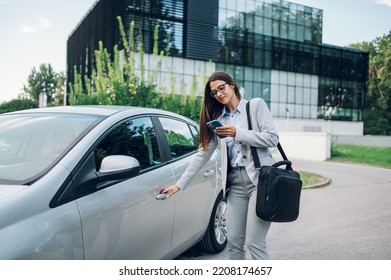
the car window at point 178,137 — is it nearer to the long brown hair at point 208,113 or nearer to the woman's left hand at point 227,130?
the long brown hair at point 208,113

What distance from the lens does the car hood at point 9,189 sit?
211 cm

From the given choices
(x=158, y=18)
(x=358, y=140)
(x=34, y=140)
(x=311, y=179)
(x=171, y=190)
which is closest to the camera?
(x=34, y=140)

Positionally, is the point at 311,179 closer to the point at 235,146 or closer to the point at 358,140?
the point at 235,146

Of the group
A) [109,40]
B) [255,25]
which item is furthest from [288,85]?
[109,40]

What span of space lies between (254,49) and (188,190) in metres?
36.8

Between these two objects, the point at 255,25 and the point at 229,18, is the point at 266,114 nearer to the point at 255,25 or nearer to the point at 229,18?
the point at 229,18

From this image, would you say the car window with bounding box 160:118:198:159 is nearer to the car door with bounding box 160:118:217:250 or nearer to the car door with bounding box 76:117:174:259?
the car door with bounding box 160:118:217:250

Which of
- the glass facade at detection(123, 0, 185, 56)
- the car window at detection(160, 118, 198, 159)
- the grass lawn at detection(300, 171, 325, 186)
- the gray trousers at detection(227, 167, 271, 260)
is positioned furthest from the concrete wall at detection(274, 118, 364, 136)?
the gray trousers at detection(227, 167, 271, 260)

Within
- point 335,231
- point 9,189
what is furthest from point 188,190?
point 335,231

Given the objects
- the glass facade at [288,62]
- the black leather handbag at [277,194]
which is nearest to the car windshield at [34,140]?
the black leather handbag at [277,194]

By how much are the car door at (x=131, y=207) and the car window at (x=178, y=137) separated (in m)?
0.24

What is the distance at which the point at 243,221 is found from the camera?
2.97 meters

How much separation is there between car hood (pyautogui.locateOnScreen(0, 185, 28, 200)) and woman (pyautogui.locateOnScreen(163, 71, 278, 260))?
116 cm

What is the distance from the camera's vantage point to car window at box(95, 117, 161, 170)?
279cm
